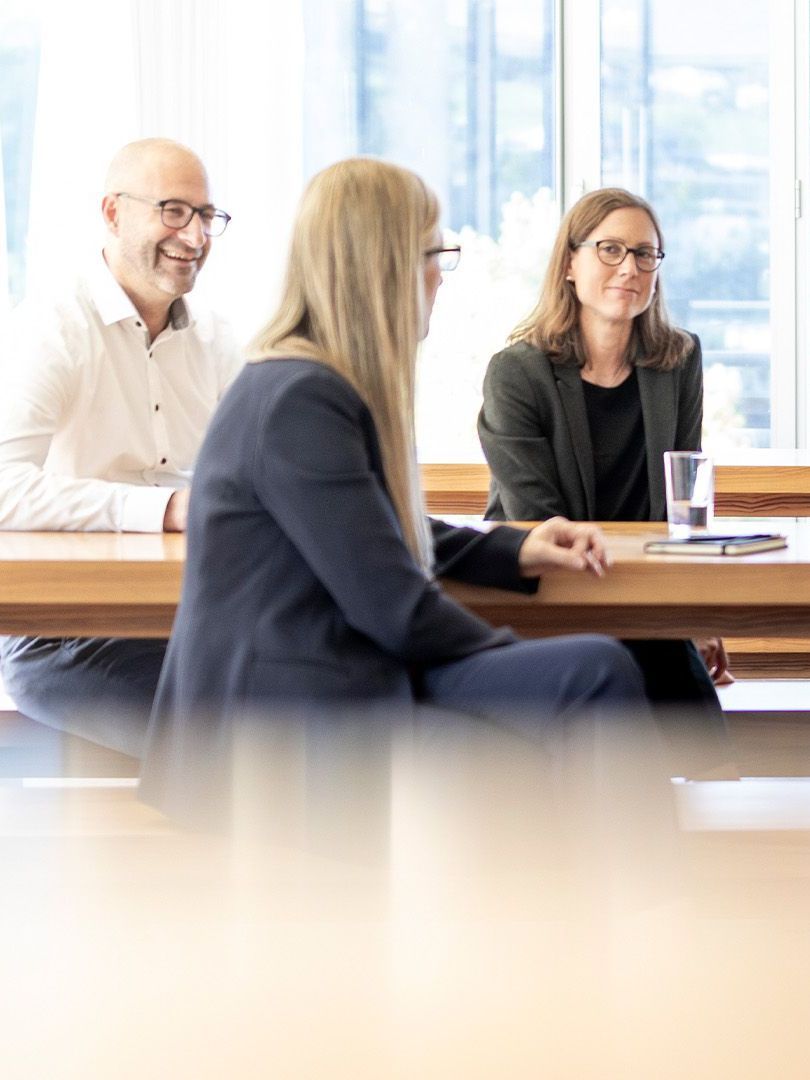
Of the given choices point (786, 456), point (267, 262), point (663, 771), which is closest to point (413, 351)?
point (663, 771)

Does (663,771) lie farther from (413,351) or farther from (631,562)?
(413,351)

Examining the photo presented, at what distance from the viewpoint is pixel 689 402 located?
2.62m

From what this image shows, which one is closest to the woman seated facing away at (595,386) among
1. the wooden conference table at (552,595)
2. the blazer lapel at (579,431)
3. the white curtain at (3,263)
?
the blazer lapel at (579,431)

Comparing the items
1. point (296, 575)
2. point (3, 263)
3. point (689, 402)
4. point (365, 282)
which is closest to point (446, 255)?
point (365, 282)

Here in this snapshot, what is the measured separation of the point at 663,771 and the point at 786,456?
96.8 inches

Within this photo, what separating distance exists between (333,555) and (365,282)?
299 millimetres

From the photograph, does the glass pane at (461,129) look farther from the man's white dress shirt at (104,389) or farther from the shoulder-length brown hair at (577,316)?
the man's white dress shirt at (104,389)

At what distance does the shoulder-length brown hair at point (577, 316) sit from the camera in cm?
258

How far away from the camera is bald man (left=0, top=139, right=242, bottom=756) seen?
1.96 meters

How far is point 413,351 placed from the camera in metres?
1.59

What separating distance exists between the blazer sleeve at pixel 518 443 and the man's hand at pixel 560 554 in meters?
0.78

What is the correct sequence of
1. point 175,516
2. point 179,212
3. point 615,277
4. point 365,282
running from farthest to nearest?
point 615,277 → point 179,212 → point 175,516 → point 365,282

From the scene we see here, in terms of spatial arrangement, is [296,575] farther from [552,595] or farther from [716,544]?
[716,544]

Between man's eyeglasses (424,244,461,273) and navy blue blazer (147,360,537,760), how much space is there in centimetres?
21
